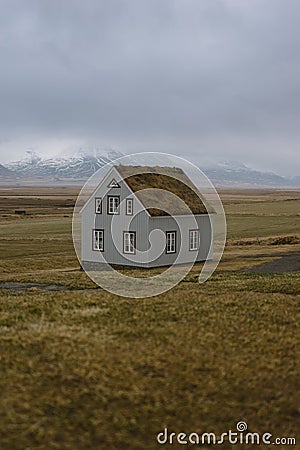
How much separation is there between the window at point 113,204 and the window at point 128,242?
6.41 ft

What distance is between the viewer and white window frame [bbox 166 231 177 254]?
42969 mm

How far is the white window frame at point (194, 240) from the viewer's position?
44.5 meters

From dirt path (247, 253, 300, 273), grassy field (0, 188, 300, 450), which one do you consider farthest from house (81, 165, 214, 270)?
grassy field (0, 188, 300, 450)

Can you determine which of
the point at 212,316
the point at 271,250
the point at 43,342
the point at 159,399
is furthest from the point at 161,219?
the point at 159,399

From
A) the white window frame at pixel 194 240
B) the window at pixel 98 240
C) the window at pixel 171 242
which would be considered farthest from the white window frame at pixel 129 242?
the white window frame at pixel 194 240

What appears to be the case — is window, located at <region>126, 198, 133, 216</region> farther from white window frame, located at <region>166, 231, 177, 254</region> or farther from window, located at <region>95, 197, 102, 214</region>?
white window frame, located at <region>166, 231, 177, 254</region>

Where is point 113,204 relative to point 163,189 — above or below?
below

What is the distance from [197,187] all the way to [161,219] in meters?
7.30

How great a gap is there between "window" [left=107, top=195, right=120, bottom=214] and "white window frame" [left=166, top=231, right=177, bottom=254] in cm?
415

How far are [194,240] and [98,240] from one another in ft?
23.7

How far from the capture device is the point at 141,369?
11.9 metres

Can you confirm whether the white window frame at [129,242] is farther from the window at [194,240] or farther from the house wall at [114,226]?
the window at [194,240]

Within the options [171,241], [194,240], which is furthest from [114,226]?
[194,240]

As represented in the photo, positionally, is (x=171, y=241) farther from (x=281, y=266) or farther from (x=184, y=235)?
(x=281, y=266)
